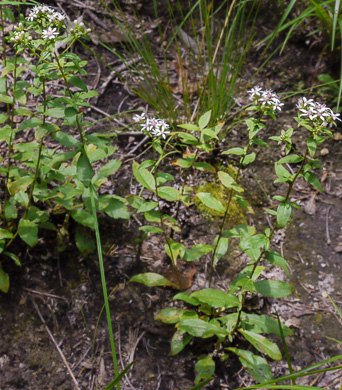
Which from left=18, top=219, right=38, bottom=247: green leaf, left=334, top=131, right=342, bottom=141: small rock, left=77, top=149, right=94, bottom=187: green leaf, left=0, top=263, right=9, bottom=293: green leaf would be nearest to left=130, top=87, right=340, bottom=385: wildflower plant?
left=77, top=149, right=94, bottom=187: green leaf

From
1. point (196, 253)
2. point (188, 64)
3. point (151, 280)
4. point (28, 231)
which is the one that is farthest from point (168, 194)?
point (188, 64)

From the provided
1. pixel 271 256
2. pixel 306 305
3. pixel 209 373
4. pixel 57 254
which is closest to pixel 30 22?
pixel 57 254

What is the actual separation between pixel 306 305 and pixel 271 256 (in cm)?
69

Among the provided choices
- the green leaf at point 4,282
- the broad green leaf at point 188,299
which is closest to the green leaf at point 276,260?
the broad green leaf at point 188,299

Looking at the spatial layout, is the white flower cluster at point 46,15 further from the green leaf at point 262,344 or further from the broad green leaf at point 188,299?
the green leaf at point 262,344

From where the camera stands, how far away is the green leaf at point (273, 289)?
1665 millimetres

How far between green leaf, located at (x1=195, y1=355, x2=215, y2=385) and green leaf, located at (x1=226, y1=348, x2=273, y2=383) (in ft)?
0.41

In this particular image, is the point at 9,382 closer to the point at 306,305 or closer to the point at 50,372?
the point at 50,372

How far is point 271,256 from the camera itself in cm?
156

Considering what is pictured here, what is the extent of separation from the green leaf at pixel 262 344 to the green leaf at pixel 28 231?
3.69ft

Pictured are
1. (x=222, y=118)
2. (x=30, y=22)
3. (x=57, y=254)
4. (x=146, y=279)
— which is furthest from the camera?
(x=222, y=118)

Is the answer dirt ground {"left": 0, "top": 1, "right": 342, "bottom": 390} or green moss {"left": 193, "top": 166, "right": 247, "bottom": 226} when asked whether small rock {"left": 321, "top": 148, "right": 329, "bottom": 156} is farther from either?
green moss {"left": 193, "top": 166, "right": 247, "bottom": 226}

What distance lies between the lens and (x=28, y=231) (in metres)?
1.89

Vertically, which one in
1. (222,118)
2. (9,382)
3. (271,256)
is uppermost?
(222,118)
